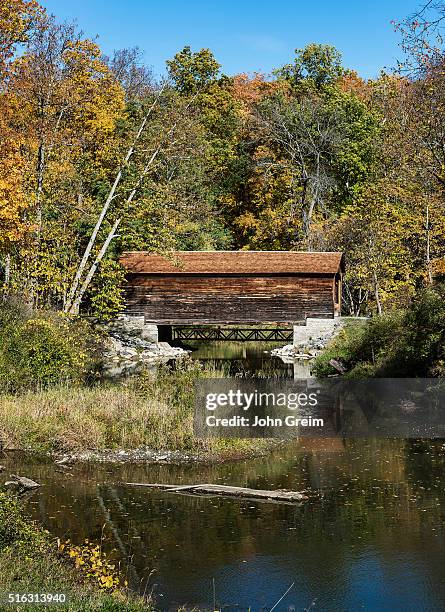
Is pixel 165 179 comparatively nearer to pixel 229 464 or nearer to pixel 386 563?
pixel 229 464

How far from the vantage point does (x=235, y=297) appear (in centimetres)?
3422

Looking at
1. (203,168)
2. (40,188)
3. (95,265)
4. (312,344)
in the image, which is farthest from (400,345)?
(203,168)

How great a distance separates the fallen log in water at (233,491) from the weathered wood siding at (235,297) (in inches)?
806

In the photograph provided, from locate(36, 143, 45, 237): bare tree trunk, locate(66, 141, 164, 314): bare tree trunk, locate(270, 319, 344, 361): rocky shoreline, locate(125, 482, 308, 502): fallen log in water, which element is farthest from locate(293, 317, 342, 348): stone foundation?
locate(125, 482, 308, 502): fallen log in water

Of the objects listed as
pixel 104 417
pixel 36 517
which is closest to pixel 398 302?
pixel 104 417

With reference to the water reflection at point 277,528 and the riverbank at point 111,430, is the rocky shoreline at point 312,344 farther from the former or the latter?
the water reflection at point 277,528

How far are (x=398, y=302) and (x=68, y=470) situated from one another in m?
22.3

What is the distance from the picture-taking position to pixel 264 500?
13.2m

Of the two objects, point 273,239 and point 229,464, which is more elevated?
point 273,239

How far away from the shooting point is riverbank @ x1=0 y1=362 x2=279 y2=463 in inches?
637

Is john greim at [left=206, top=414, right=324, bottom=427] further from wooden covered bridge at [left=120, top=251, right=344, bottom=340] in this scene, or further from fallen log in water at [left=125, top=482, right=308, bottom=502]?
wooden covered bridge at [left=120, top=251, right=344, bottom=340]

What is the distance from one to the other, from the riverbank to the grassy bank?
17.4 feet

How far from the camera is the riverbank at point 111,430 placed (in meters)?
16.2

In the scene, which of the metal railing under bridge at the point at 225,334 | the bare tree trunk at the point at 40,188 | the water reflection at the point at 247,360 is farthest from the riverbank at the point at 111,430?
the metal railing under bridge at the point at 225,334
